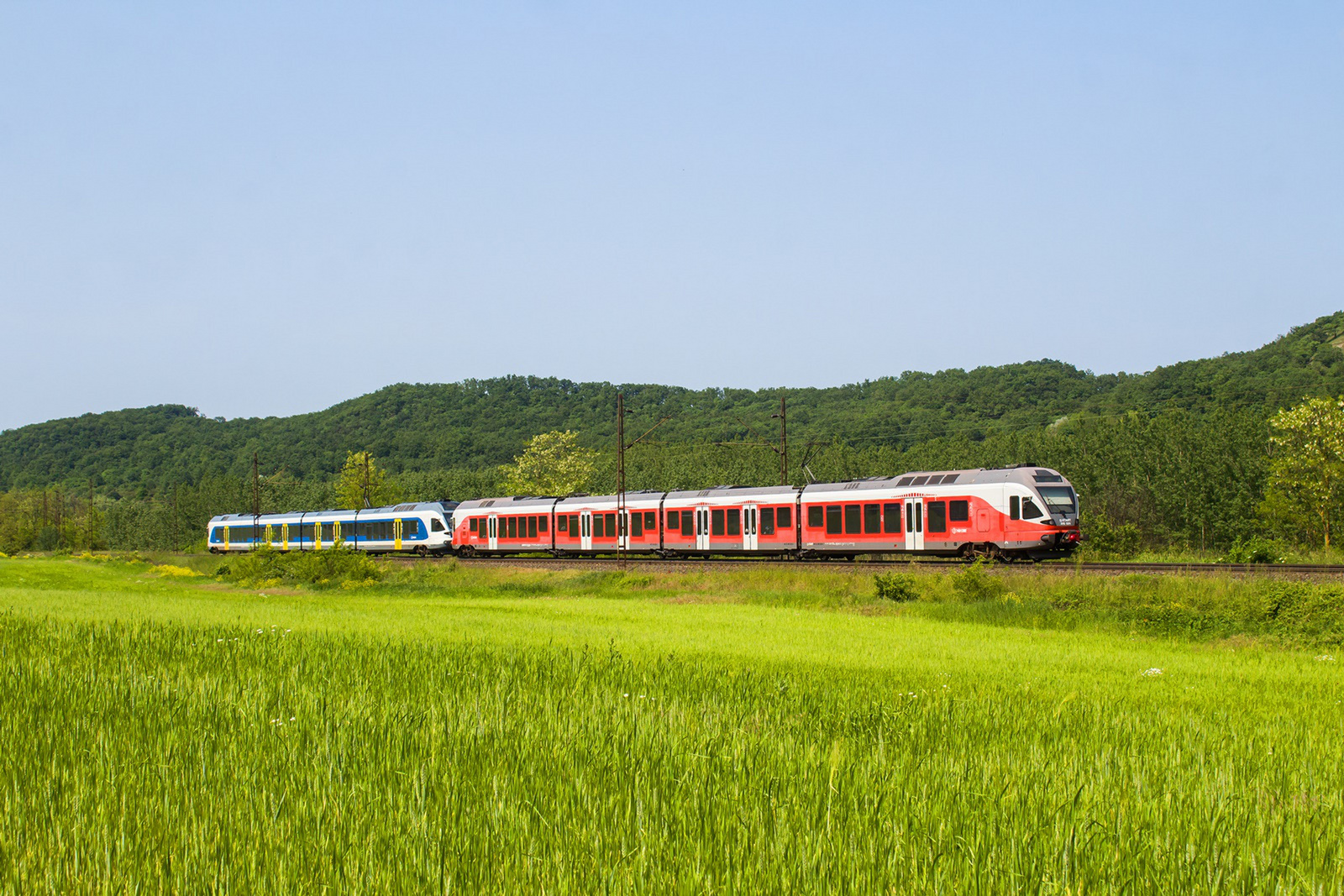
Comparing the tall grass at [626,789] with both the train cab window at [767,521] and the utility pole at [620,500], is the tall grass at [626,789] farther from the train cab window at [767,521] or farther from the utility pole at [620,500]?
the utility pole at [620,500]

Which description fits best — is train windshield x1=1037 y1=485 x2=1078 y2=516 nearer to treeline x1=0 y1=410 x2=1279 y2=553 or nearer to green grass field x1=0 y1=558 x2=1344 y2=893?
treeline x1=0 y1=410 x2=1279 y2=553

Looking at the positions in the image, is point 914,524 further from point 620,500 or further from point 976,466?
point 976,466

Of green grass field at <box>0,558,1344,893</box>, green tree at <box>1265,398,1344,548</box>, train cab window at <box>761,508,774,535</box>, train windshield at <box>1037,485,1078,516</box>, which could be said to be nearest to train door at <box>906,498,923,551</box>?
train windshield at <box>1037,485,1078,516</box>

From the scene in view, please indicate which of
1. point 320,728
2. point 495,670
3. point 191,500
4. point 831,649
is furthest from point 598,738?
point 191,500

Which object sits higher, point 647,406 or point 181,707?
point 647,406

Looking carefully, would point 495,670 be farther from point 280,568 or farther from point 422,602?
point 280,568

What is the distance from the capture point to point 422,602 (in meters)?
29.0

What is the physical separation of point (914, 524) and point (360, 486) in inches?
2584

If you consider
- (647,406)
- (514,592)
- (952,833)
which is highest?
(647,406)

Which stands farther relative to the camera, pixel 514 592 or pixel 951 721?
pixel 514 592

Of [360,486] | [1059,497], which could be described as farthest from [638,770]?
[360,486]

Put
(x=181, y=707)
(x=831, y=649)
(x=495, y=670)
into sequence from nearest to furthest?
(x=181, y=707) → (x=495, y=670) → (x=831, y=649)

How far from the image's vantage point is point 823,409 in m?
145

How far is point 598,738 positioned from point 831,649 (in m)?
9.86
